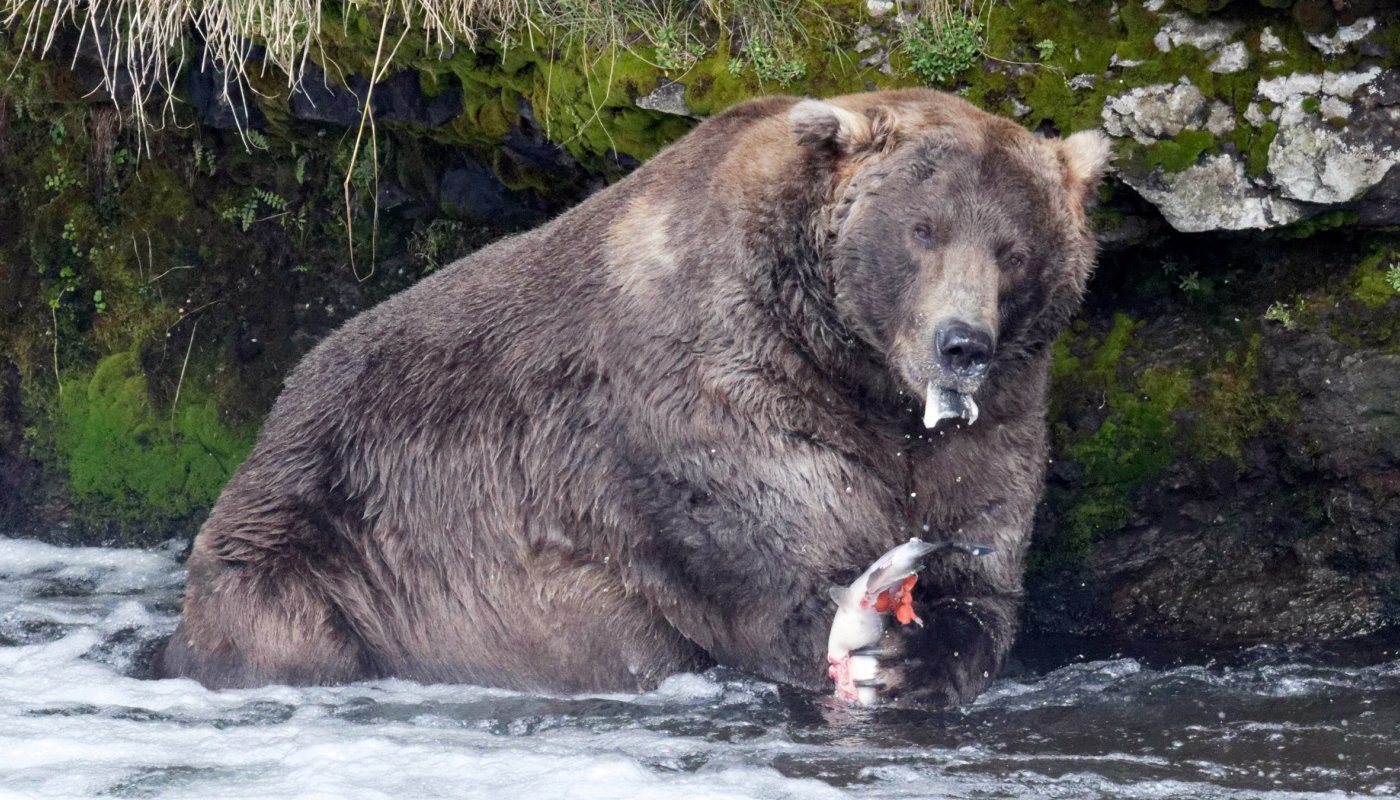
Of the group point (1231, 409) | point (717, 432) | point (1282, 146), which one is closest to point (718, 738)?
point (717, 432)

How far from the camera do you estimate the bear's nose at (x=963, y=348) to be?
5551mm

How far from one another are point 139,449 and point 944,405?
18.0 feet

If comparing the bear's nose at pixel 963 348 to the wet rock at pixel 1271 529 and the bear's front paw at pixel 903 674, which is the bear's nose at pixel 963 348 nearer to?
the bear's front paw at pixel 903 674

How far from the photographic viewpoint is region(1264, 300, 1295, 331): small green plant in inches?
286

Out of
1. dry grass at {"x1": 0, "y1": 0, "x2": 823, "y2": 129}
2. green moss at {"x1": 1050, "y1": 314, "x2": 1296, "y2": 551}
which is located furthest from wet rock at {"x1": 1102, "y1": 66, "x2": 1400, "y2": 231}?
dry grass at {"x1": 0, "y1": 0, "x2": 823, "y2": 129}

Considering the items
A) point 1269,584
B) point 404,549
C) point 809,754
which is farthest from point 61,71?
point 1269,584

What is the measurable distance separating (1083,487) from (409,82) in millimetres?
3807

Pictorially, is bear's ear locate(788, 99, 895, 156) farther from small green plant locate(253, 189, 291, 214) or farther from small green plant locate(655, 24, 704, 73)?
small green plant locate(253, 189, 291, 214)

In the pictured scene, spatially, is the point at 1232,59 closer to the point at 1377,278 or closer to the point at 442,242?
the point at 1377,278

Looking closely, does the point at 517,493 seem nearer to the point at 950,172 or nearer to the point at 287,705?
the point at 287,705

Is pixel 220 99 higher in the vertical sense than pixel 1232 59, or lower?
higher

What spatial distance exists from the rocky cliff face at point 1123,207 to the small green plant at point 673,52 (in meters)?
0.01

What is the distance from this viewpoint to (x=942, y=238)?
5.82 metres

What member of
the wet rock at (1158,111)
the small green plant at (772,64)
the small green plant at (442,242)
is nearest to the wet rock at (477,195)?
the small green plant at (442,242)
